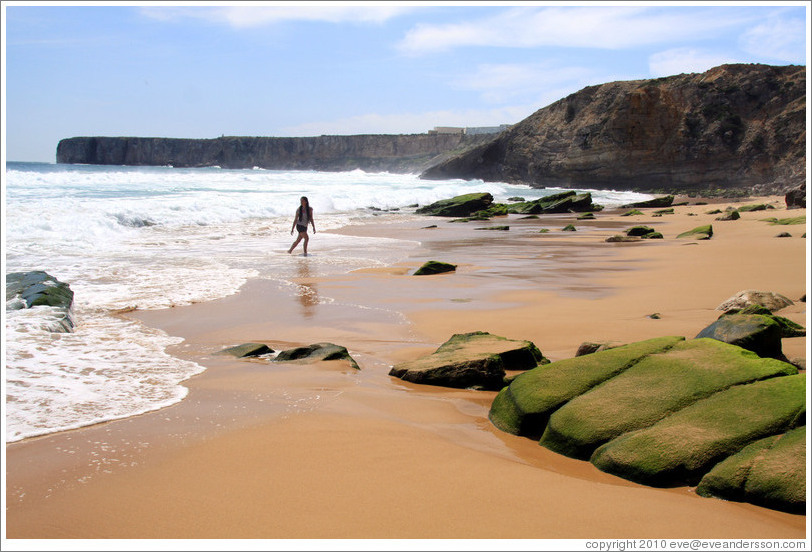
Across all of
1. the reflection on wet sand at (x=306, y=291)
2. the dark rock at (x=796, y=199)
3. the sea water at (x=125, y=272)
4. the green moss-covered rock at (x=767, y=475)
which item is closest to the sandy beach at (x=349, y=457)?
the green moss-covered rock at (x=767, y=475)

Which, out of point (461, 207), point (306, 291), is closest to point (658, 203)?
point (461, 207)

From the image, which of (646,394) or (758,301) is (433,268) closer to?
(758,301)

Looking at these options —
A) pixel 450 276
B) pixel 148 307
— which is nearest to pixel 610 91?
pixel 450 276

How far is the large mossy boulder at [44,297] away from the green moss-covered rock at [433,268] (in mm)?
4987

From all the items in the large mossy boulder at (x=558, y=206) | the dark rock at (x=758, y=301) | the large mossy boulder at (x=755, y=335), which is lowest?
the dark rock at (x=758, y=301)

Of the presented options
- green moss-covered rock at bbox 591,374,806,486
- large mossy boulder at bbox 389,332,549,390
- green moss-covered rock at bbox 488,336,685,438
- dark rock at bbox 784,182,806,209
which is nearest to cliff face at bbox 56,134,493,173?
dark rock at bbox 784,182,806,209

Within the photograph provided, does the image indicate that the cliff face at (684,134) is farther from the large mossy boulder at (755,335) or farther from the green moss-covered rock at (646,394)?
the green moss-covered rock at (646,394)

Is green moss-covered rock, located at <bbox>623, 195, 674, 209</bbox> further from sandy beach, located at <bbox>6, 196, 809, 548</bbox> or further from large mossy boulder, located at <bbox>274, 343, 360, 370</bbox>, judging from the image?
large mossy boulder, located at <bbox>274, 343, 360, 370</bbox>

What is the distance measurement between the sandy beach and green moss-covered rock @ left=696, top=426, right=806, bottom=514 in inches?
2.4

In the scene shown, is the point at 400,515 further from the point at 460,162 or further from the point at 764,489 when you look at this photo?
the point at 460,162

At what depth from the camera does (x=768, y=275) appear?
29.0ft

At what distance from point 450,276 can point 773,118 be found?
40.1m

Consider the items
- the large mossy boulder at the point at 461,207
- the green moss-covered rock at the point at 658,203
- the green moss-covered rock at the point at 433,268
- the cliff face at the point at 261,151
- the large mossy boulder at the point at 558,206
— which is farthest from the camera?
the cliff face at the point at 261,151

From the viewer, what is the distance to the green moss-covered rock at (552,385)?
389cm
